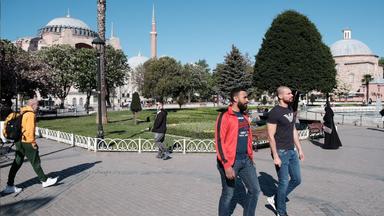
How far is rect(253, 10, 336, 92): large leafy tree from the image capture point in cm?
2353

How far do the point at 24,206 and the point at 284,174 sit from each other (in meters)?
4.09

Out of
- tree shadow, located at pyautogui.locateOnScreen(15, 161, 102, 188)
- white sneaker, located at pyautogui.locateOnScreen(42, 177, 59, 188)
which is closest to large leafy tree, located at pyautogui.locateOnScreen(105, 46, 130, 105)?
tree shadow, located at pyautogui.locateOnScreen(15, 161, 102, 188)

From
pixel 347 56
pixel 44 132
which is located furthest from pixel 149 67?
pixel 347 56

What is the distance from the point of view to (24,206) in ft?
19.5

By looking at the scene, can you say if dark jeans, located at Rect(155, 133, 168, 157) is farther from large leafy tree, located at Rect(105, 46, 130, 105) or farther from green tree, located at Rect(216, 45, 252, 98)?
large leafy tree, located at Rect(105, 46, 130, 105)

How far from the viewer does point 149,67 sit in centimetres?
3844

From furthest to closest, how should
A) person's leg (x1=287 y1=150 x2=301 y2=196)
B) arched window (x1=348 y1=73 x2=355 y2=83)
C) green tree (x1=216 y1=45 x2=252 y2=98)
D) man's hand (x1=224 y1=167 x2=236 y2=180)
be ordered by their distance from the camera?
1. arched window (x1=348 y1=73 x2=355 y2=83)
2. green tree (x1=216 y1=45 x2=252 y2=98)
3. person's leg (x1=287 y1=150 x2=301 y2=196)
4. man's hand (x1=224 y1=167 x2=236 y2=180)

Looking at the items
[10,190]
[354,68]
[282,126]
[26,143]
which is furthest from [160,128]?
[354,68]

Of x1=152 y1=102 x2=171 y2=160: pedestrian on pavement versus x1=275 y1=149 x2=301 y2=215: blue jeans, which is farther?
x1=152 y1=102 x2=171 y2=160: pedestrian on pavement

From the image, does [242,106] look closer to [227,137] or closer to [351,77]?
[227,137]

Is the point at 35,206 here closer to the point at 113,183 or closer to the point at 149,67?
the point at 113,183

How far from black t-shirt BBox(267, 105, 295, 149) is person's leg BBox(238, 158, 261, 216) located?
33.4 inches

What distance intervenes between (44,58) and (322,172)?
41.8 meters

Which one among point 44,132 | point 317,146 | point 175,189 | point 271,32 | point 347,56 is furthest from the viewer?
point 347,56
